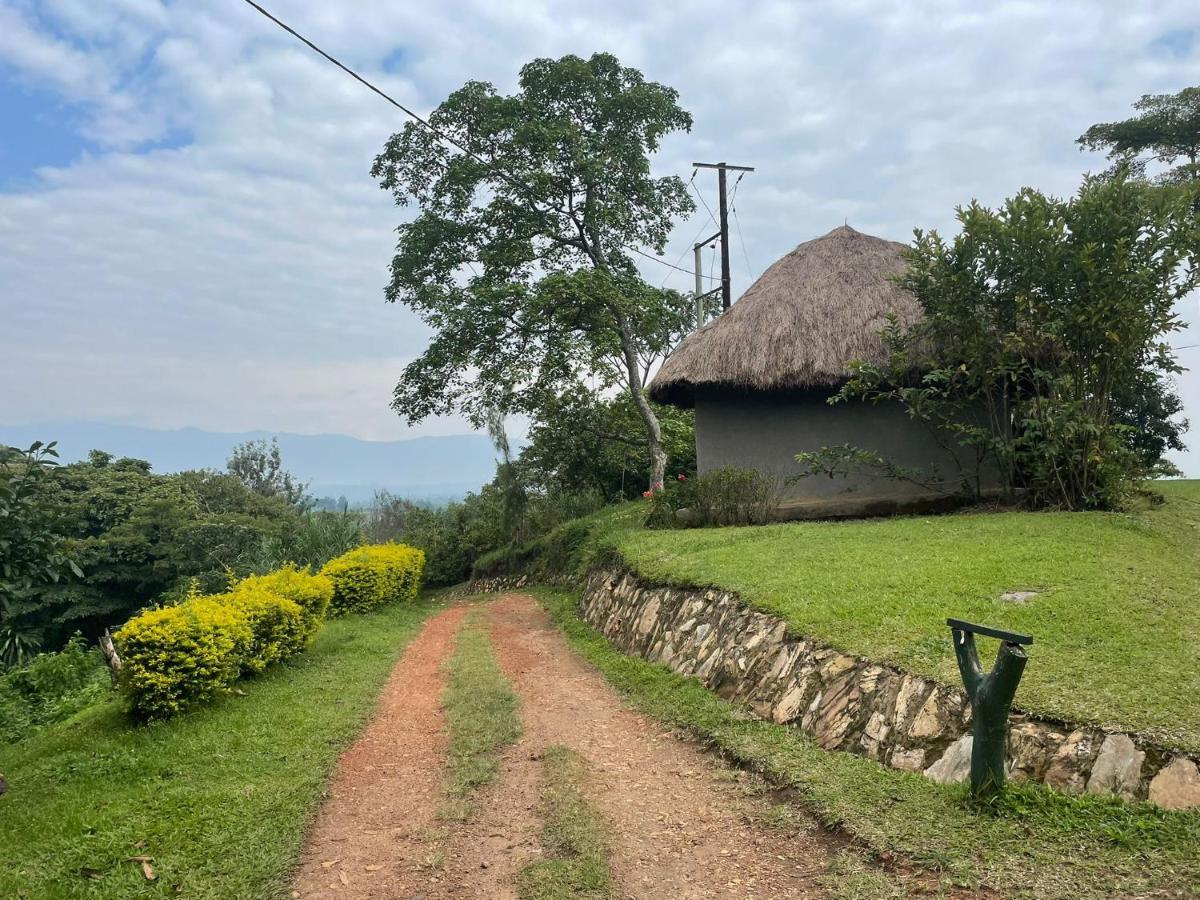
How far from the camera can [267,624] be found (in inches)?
302

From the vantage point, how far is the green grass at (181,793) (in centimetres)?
371

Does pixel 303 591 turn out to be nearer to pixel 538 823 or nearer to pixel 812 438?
pixel 538 823

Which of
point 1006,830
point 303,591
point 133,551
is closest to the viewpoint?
point 1006,830

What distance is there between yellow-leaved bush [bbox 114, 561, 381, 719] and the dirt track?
1.49 meters

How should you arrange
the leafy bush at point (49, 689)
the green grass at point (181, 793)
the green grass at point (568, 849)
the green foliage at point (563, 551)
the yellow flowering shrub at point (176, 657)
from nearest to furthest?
the green grass at point (568, 849) → the green grass at point (181, 793) → the yellow flowering shrub at point (176, 657) → the leafy bush at point (49, 689) → the green foliage at point (563, 551)

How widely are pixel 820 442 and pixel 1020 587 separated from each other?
663 cm

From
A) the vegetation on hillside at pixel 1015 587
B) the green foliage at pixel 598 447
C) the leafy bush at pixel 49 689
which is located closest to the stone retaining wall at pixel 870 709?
the vegetation on hillside at pixel 1015 587

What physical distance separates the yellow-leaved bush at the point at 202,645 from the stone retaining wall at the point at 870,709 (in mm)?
3604

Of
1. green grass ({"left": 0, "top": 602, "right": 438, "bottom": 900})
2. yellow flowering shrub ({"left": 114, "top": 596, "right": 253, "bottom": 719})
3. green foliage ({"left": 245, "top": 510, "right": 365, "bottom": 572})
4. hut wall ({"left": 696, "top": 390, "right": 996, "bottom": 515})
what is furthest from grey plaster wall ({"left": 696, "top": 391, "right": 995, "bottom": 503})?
yellow flowering shrub ({"left": 114, "top": 596, "right": 253, "bottom": 719})

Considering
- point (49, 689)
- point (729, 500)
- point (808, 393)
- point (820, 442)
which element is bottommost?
point (49, 689)

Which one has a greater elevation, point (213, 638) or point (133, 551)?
point (213, 638)

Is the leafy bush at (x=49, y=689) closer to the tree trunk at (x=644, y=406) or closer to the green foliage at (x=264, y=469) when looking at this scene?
the tree trunk at (x=644, y=406)

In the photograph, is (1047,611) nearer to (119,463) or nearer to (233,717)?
(233,717)

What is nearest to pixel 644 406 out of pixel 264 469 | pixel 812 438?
pixel 812 438
